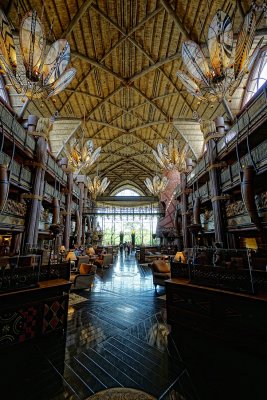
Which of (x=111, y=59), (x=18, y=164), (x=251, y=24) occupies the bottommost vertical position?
(x=18, y=164)

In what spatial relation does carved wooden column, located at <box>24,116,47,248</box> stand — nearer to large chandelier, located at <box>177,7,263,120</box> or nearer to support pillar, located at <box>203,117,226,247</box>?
large chandelier, located at <box>177,7,263,120</box>

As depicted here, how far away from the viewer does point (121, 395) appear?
77.7 inches

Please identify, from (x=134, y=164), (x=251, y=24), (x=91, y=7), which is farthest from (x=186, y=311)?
(x=134, y=164)

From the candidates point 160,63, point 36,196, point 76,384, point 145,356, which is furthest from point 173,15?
point 76,384

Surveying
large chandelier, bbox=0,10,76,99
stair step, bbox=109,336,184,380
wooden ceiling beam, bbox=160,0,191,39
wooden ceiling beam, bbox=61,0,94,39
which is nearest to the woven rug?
stair step, bbox=109,336,184,380

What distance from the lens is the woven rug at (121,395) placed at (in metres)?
1.94

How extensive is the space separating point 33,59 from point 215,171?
9.14 m

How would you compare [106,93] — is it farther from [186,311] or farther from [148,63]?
[186,311]

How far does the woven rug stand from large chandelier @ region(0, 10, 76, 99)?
6.16m

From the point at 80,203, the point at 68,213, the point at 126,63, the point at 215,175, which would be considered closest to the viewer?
the point at 215,175

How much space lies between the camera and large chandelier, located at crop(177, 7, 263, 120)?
415cm

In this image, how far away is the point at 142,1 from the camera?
7.85 metres

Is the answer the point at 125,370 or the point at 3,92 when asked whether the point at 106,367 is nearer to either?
the point at 125,370

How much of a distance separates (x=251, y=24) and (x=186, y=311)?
21.2 ft
